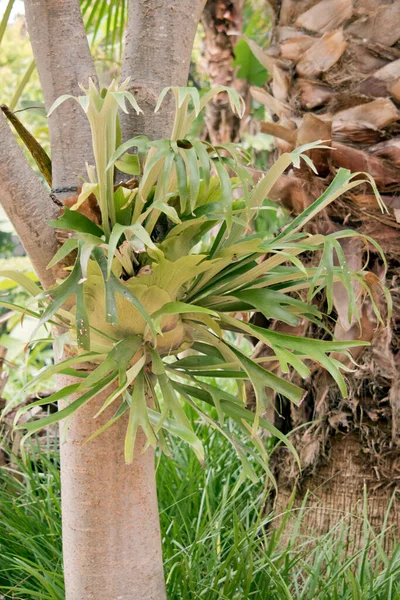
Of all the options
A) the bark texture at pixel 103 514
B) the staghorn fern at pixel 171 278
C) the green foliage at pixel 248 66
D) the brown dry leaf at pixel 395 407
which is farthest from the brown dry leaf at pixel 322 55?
the green foliage at pixel 248 66

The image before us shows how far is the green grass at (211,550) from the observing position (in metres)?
1.25

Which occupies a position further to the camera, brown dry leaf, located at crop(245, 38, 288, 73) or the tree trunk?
brown dry leaf, located at crop(245, 38, 288, 73)

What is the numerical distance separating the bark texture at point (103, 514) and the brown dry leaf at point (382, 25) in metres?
1.05

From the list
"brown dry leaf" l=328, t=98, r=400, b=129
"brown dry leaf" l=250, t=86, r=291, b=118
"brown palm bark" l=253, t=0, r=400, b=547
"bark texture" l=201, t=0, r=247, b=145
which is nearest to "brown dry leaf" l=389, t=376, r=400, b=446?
"brown palm bark" l=253, t=0, r=400, b=547

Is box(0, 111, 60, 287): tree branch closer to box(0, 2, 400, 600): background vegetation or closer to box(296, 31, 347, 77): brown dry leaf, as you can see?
box(0, 2, 400, 600): background vegetation

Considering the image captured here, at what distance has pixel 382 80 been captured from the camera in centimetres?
147

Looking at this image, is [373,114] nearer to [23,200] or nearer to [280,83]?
[280,83]

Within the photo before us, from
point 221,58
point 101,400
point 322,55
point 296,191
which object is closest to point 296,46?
point 322,55

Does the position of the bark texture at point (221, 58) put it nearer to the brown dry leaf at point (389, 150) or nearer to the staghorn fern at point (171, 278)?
the brown dry leaf at point (389, 150)

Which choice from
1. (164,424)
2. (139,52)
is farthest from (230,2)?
(164,424)

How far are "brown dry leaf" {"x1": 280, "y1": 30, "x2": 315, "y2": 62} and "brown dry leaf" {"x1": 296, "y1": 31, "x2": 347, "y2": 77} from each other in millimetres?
20

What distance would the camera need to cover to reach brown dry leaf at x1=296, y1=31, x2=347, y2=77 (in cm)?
147

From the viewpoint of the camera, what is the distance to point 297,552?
1401mm

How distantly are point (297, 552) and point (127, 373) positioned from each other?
0.72m
